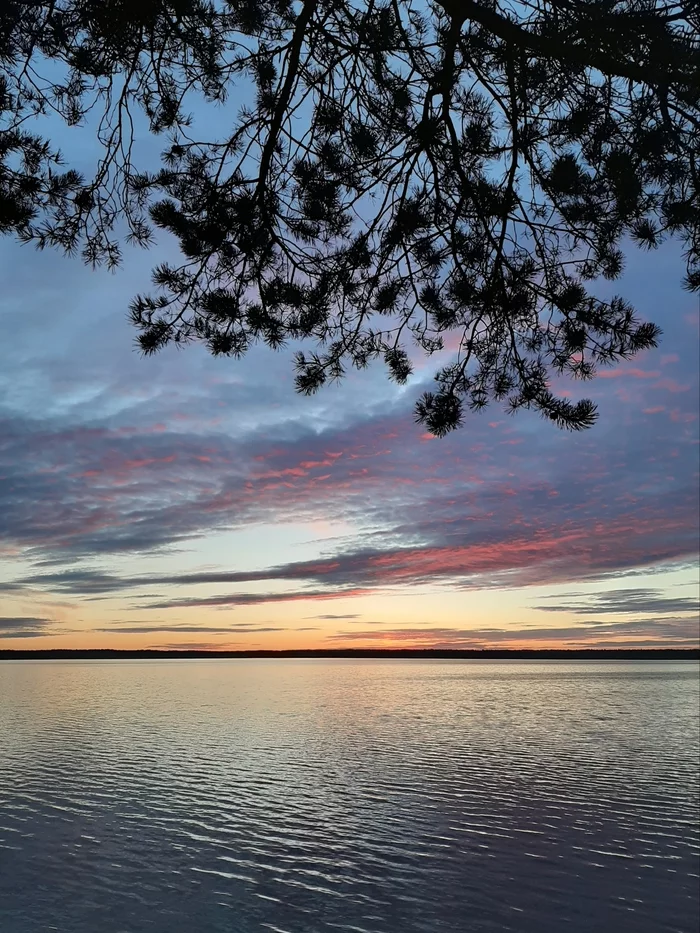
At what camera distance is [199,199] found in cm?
839

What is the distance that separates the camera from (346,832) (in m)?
17.4

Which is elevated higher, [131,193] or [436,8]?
[436,8]

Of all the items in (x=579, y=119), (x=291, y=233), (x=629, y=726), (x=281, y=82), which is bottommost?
(x=629, y=726)

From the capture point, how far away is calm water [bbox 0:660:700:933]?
12.4 m

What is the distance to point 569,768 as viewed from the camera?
87.4 feet

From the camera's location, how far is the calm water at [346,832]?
40.7ft

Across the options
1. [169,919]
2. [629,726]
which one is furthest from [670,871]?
[629,726]

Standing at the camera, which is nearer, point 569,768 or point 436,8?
point 436,8

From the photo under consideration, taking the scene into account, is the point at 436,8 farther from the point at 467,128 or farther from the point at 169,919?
the point at 169,919

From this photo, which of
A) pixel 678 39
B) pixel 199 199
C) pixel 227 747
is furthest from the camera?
pixel 227 747

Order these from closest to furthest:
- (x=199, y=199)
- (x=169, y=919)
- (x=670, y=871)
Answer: (x=199, y=199) → (x=169, y=919) → (x=670, y=871)

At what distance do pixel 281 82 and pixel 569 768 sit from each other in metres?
24.9

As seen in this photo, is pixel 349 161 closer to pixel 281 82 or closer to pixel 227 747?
pixel 281 82

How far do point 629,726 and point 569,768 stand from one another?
16.8m
